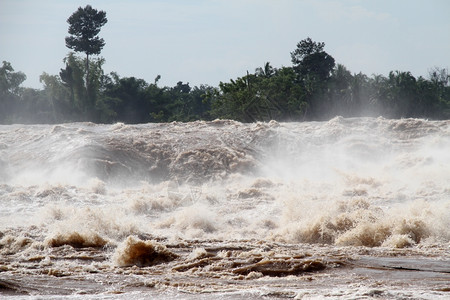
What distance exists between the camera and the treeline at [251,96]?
119 ft

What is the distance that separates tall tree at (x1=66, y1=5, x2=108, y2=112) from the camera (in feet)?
144

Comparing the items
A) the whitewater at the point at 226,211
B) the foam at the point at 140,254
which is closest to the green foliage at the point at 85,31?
the whitewater at the point at 226,211

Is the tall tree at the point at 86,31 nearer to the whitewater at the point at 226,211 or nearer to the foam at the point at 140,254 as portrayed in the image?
the whitewater at the point at 226,211

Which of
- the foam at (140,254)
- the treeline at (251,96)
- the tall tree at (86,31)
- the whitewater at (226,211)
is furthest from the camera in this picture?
the tall tree at (86,31)

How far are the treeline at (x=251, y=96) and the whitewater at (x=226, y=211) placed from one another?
60.5 ft

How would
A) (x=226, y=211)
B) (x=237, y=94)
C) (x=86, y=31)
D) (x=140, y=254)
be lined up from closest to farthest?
(x=140, y=254), (x=226, y=211), (x=237, y=94), (x=86, y=31)

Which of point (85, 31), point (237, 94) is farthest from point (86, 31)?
point (237, 94)

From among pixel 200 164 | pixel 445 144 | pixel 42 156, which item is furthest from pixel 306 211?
pixel 42 156

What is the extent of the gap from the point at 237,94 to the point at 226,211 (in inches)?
982

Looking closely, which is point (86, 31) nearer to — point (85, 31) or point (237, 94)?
point (85, 31)

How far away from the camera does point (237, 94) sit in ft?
118

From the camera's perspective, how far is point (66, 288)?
601 cm

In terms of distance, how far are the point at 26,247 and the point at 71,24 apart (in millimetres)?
38606

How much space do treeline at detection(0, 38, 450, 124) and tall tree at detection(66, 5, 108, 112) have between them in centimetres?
119
